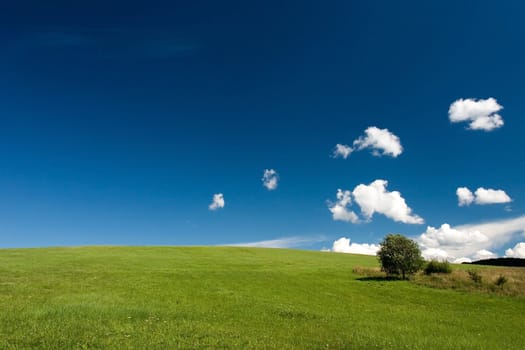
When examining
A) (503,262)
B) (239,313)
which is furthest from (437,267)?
(503,262)

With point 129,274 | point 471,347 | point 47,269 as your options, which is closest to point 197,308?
point 471,347

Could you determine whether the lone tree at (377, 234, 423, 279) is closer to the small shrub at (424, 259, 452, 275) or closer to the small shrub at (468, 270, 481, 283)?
the small shrub at (424, 259, 452, 275)

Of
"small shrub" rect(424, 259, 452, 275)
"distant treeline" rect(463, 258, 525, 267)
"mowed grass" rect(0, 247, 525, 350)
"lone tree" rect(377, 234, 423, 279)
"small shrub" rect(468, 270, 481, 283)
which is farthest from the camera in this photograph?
"distant treeline" rect(463, 258, 525, 267)

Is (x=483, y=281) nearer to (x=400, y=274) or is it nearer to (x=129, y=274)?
(x=400, y=274)

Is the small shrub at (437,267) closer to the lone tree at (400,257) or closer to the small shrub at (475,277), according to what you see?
the lone tree at (400,257)

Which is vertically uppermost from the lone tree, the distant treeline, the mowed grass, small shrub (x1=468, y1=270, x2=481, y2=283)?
the lone tree

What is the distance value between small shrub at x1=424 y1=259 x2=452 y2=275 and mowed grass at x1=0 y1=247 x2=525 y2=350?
8.72m

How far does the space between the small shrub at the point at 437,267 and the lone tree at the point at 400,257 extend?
339 cm

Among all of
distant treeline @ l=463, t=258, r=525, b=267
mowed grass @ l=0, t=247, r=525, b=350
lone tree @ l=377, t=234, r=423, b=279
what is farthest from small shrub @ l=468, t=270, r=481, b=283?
distant treeline @ l=463, t=258, r=525, b=267

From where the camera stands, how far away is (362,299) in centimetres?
3378

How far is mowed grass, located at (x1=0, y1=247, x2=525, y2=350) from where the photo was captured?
60.3ft

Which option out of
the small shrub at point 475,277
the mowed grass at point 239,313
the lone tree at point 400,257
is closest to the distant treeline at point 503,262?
the lone tree at point 400,257

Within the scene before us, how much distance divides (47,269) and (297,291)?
1188 inches

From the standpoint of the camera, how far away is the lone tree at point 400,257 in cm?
4781
